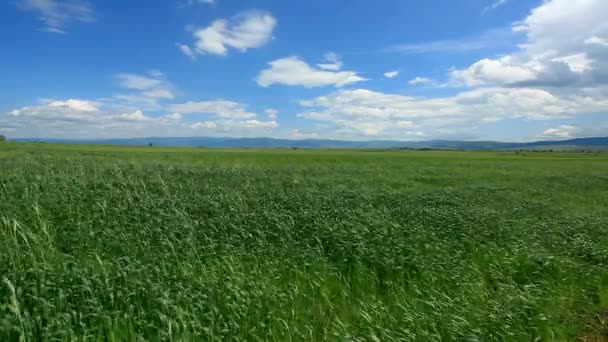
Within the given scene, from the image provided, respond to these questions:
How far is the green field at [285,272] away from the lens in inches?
231

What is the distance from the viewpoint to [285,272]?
8.72 meters

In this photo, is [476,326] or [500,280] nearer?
[476,326]

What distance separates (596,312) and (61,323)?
9632 millimetres

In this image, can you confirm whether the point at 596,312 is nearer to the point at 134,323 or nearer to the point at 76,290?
the point at 134,323

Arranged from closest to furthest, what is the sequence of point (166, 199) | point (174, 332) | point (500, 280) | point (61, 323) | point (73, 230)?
point (61, 323) < point (174, 332) < point (500, 280) < point (73, 230) < point (166, 199)

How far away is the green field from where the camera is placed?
5867 mm

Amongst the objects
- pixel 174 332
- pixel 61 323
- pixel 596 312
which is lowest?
pixel 596 312

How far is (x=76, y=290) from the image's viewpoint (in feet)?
19.9

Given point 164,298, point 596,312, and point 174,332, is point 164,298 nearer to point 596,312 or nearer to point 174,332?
point 174,332

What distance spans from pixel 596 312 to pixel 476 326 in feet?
A: 10.2

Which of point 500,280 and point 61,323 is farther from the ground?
point 61,323

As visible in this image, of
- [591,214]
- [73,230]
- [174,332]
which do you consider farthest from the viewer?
[591,214]

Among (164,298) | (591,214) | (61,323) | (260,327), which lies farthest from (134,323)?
(591,214)

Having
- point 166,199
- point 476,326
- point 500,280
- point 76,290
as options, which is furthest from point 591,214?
point 76,290
